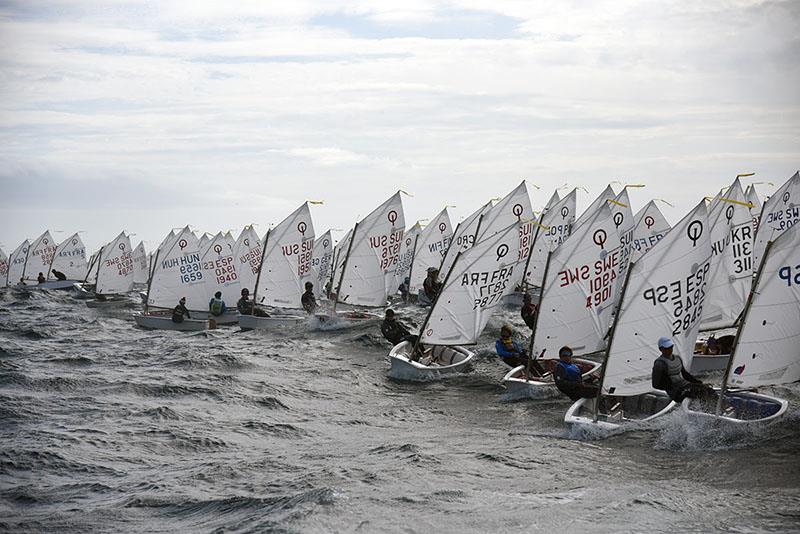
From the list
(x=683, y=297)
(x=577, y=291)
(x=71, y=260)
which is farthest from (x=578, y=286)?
(x=71, y=260)

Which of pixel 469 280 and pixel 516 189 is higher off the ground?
pixel 516 189

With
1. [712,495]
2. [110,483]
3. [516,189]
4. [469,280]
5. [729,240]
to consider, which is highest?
[516,189]

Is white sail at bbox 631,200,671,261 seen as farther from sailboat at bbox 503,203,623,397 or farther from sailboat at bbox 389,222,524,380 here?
sailboat at bbox 503,203,623,397

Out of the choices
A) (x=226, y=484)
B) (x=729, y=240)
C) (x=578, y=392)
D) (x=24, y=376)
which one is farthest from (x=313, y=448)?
(x=729, y=240)

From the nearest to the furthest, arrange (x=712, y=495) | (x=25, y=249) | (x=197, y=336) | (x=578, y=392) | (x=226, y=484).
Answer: (x=712, y=495)
(x=226, y=484)
(x=578, y=392)
(x=197, y=336)
(x=25, y=249)

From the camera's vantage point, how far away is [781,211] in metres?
30.0

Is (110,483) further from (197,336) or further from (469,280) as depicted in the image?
(197,336)

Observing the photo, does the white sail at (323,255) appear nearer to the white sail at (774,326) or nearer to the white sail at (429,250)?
the white sail at (429,250)

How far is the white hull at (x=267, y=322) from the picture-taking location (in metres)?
36.6

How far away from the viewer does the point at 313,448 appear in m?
17.7

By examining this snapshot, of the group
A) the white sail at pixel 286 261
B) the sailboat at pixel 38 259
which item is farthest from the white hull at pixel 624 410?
the sailboat at pixel 38 259

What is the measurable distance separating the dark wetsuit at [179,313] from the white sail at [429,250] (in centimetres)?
1769

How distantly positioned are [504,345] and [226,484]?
10102 mm

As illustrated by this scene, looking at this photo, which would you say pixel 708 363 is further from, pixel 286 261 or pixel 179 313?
pixel 179 313
